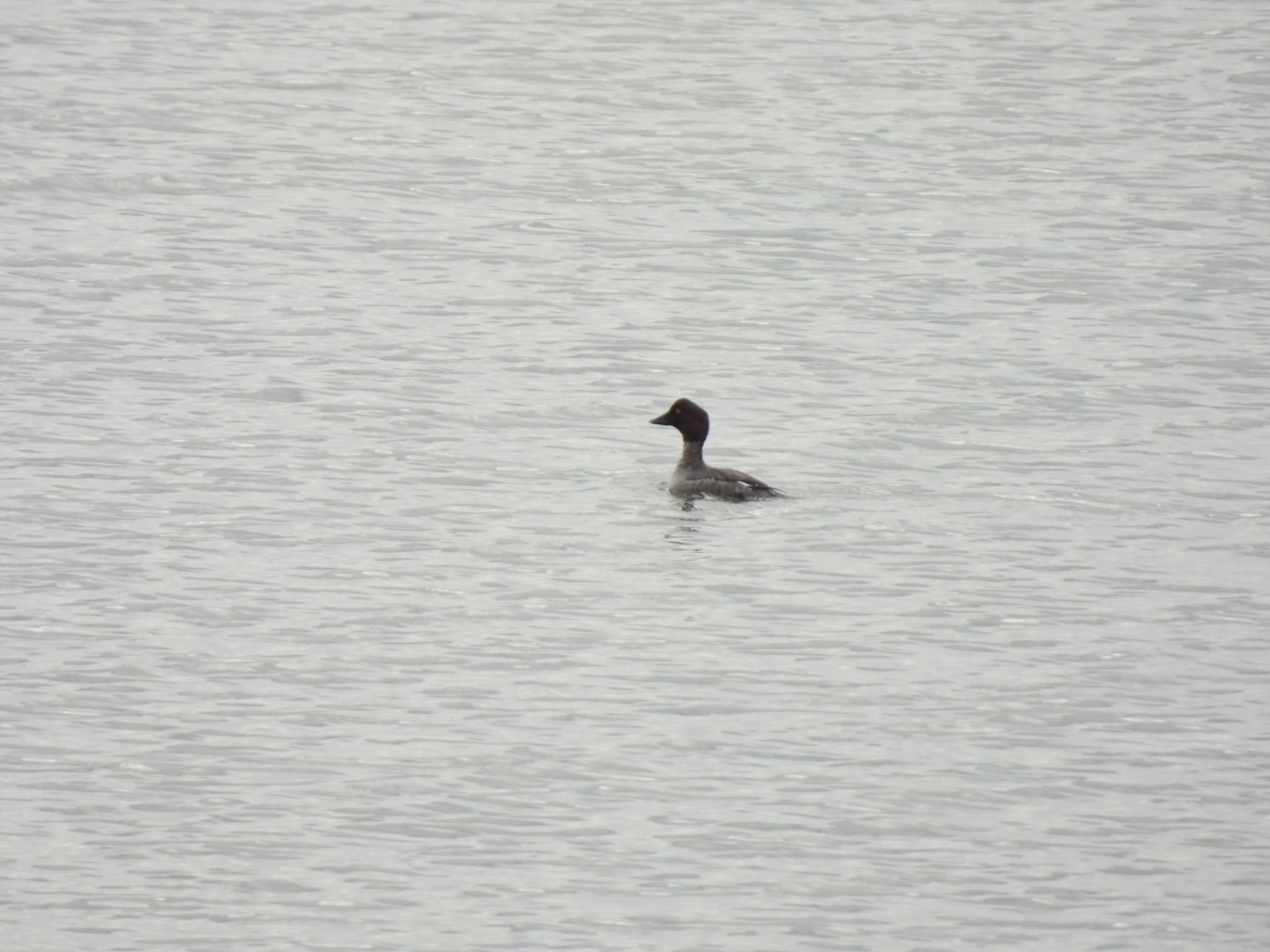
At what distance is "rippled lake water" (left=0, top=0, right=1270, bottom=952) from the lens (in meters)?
11.0

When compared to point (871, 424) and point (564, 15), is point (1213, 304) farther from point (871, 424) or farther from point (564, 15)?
point (564, 15)

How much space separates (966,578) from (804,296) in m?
10.5

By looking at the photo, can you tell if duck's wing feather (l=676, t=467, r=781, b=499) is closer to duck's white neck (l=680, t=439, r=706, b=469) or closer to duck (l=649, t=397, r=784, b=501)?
duck (l=649, t=397, r=784, b=501)

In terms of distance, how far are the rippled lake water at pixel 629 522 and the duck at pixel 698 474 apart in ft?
1.01

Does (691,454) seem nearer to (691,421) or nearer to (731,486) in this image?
(691,421)

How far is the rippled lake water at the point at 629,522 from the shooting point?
1104cm

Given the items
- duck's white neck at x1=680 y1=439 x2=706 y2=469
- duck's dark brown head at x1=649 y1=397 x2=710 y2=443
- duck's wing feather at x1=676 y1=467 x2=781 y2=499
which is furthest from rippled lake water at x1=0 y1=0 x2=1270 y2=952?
duck's dark brown head at x1=649 y1=397 x2=710 y2=443

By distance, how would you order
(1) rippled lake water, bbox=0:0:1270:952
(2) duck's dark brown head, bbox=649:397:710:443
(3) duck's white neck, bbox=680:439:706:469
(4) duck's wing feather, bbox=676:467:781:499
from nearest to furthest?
(1) rippled lake water, bbox=0:0:1270:952, (4) duck's wing feather, bbox=676:467:781:499, (3) duck's white neck, bbox=680:439:706:469, (2) duck's dark brown head, bbox=649:397:710:443

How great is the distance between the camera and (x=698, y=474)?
18.0m

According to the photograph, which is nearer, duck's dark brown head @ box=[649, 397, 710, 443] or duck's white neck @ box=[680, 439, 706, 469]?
duck's white neck @ box=[680, 439, 706, 469]

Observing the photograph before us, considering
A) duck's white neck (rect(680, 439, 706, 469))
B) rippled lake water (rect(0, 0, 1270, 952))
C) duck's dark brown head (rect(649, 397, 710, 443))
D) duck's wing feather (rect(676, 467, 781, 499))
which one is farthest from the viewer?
duck's dark brown head (rect(649, 397, 710, 443))

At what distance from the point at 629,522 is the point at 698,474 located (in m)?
1.01

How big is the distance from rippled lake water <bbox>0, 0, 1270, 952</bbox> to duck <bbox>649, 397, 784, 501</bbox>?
31 centimetres

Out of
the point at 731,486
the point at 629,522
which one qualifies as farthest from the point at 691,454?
the point at 629,522
